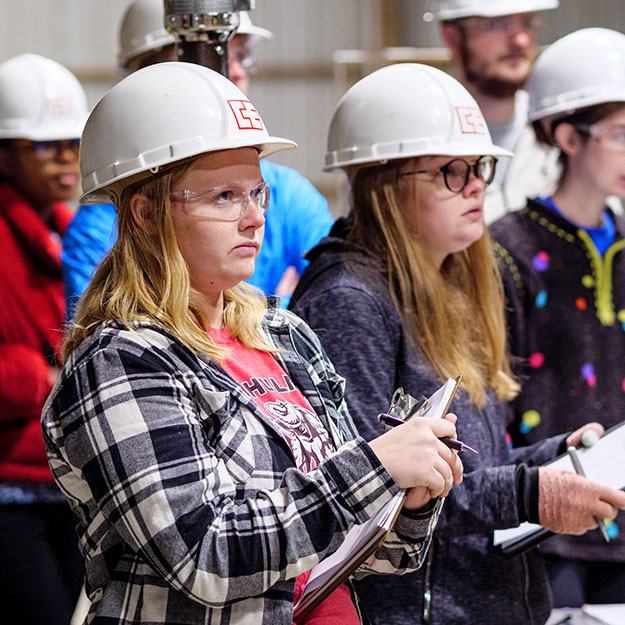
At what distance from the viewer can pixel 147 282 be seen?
5.27 feet

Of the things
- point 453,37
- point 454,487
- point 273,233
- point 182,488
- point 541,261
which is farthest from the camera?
point 453,37

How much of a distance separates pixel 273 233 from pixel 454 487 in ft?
3.53

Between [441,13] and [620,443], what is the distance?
2308mm

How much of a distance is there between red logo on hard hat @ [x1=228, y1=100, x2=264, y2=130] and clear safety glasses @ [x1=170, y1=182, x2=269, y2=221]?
102mm

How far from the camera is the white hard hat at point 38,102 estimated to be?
327cm

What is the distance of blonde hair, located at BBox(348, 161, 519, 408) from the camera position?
2168 mm

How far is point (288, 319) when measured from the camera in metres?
1.88

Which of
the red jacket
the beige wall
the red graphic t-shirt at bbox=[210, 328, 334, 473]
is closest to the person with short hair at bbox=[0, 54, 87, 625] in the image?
the red jacket

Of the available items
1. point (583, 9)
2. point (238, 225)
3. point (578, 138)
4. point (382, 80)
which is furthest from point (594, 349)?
point (583, 9)

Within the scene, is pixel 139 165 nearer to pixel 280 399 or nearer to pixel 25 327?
pixel 280 399

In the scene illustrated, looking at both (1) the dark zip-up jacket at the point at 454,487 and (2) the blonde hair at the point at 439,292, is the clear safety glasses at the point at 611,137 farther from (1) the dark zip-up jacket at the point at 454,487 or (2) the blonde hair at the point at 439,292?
(1) the dark zip-up jacket at the point at 454,487

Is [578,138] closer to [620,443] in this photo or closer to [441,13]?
[620,443]

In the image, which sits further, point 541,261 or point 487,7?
point 487,7

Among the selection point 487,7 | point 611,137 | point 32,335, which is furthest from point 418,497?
point 487,7
